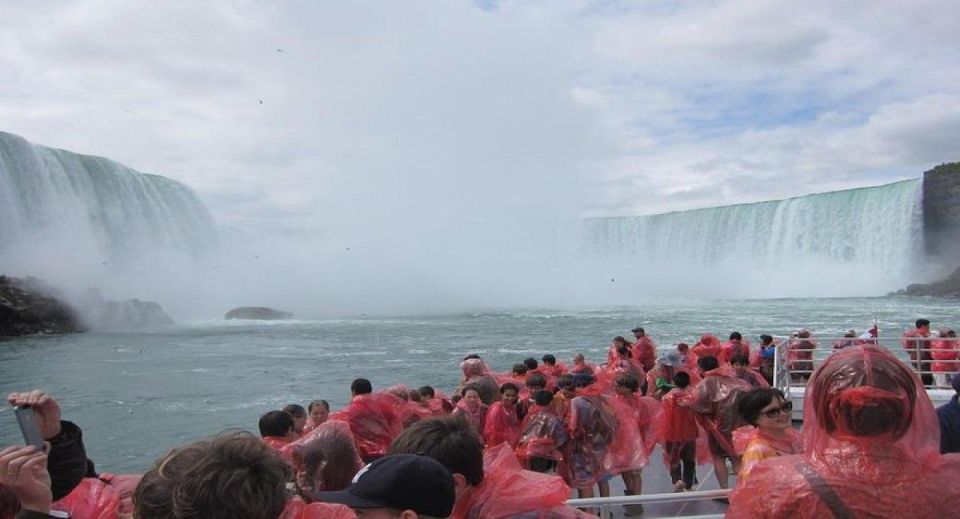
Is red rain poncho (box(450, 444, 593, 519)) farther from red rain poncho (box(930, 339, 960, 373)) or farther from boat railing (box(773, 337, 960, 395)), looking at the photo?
red rain poncho (box(930, 339, 960, 373))

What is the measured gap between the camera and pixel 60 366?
23375 millimetres

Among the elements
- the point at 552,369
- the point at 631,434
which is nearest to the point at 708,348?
the point at 552,369

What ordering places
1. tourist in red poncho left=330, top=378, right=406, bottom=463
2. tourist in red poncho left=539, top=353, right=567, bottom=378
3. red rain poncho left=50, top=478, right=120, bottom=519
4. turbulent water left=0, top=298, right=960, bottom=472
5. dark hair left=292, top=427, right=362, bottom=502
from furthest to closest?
turbulent water left=0, top=298, right=960, bottom=472 < tourist in red poncho left=539, top=353, right=567, bottom=378 < tourist in red poncho left=330, top=378, right=406, bottom=463 < dark hair left=292, top=427, right=362, bottom=502 < red rain poncho left=50, top=478, right=120, bottom=519

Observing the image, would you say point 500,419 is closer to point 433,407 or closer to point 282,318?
point 433,407

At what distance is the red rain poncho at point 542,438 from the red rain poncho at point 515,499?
294 centimetres

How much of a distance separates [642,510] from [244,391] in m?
14.4

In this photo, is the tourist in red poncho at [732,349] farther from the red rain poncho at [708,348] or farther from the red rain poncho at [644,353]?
the red rain poncho at [644,353]

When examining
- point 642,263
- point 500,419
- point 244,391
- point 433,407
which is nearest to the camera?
point 500,419

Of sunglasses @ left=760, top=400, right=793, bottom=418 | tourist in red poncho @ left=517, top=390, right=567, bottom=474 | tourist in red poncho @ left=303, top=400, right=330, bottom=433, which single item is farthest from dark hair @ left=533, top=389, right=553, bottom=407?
sunglasses @ left=760, top=400, right=793, bottom=418

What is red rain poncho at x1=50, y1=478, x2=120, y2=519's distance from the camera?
7.84ft

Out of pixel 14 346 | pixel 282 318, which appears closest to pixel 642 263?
pixel 282 318

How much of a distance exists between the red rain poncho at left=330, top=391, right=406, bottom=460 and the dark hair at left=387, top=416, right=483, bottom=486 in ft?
8.10

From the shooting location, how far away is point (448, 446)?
208cm

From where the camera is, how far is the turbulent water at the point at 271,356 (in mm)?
14695
